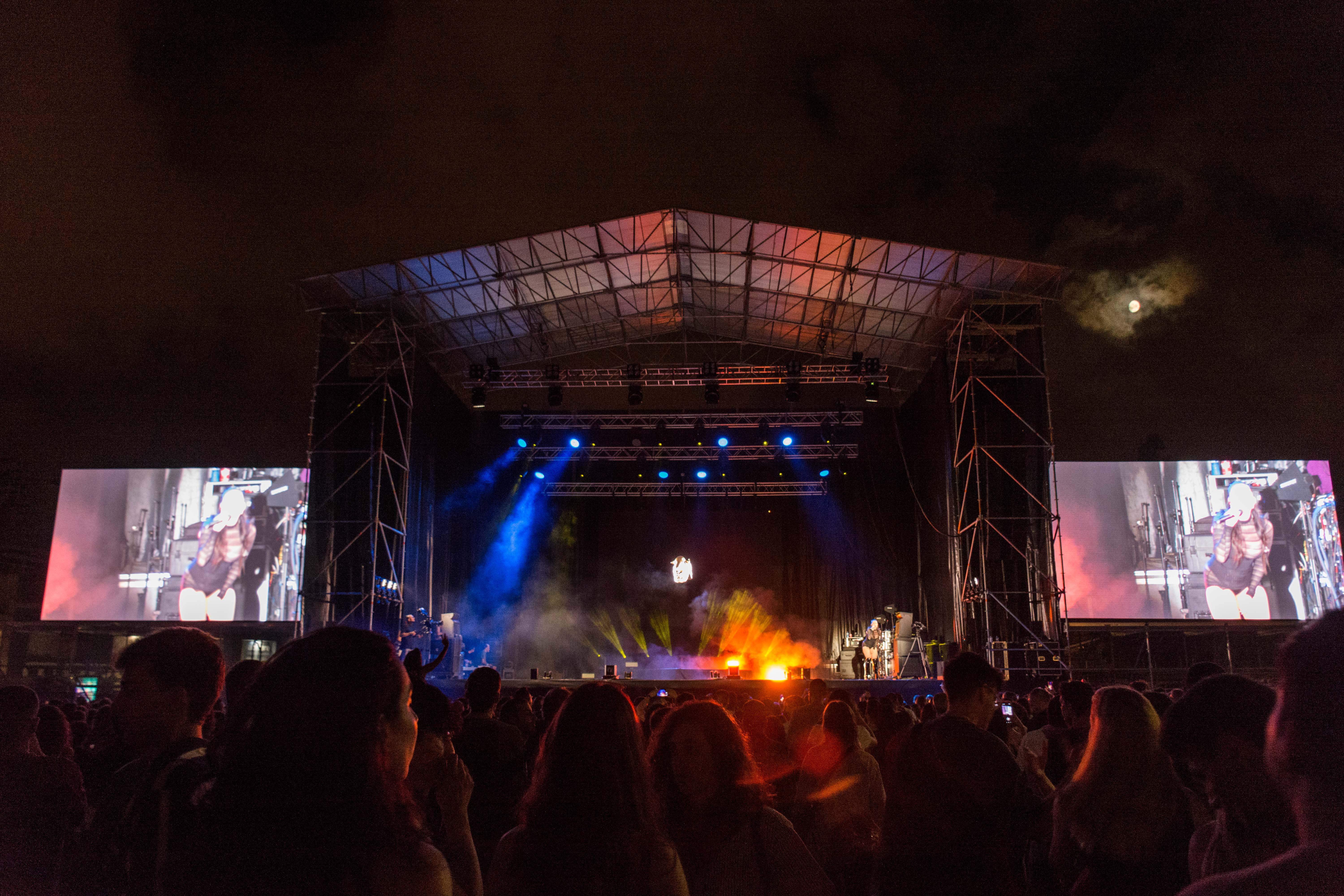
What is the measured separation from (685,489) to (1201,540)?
10.8m

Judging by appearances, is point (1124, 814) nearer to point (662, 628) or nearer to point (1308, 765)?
point (1308, 765)

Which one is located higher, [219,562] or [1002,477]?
[1002,477]

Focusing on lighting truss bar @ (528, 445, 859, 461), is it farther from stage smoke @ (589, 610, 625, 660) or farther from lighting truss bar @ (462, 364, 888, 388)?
stage smoke @ (589, 610, 625, 660)

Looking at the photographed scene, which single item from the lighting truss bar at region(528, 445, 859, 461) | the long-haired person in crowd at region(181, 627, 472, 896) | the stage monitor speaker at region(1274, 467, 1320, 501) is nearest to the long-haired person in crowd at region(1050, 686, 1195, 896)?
the long-haired person in crowd at region(181, 627, 472, 896)

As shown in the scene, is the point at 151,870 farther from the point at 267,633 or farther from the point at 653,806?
the point at 267,633

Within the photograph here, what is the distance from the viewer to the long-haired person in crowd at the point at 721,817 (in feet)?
6.48

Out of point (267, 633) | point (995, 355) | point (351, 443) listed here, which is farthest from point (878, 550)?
point (267, 633)

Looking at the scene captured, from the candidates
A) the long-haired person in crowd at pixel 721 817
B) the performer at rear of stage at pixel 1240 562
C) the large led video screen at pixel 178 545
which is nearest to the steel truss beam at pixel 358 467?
the large led video screen at pixel 178 545

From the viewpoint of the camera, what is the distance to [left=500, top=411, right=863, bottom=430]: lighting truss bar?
64.3ft

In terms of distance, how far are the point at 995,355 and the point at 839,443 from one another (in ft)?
17.3

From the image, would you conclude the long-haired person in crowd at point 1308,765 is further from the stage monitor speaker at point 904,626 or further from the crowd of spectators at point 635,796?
the stage monitor speaker at point 904,626

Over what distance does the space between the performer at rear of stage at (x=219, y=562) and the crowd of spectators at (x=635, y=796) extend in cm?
1564

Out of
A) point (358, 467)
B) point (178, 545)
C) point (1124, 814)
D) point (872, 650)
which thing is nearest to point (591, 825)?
point (1124, 814)

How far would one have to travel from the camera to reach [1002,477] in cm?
1600
